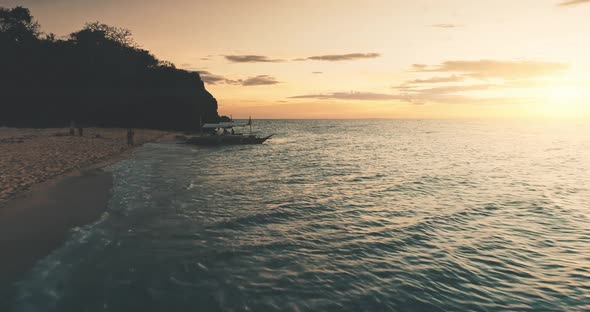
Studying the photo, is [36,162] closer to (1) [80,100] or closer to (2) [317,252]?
(2) [317,252]

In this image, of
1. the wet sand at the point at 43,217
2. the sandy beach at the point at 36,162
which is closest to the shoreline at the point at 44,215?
the wet sand at the point at 43,217

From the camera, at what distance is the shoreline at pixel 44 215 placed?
942 centimetres

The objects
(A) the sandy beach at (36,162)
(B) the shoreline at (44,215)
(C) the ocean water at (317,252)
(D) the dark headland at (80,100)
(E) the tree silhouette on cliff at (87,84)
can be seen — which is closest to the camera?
(C) the ocean water at (317,252)

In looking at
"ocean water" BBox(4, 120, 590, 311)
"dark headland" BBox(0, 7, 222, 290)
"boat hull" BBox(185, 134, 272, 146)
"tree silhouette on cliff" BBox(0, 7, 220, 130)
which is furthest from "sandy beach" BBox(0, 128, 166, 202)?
"tree silhouette on cliff" BBox(0, 7, 220, 130)

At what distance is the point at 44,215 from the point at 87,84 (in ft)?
262

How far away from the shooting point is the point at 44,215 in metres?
12.8

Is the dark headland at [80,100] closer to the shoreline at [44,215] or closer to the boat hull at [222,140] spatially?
the shoreline at [44,215]


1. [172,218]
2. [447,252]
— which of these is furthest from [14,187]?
[447,252]

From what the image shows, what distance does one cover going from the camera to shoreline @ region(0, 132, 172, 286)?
9.42m

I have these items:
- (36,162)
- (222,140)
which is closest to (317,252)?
(36,162)

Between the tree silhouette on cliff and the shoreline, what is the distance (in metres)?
61.8

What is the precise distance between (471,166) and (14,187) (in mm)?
39747

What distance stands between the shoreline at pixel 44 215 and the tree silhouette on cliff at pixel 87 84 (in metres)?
61.8

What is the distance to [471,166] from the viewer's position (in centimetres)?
3712
